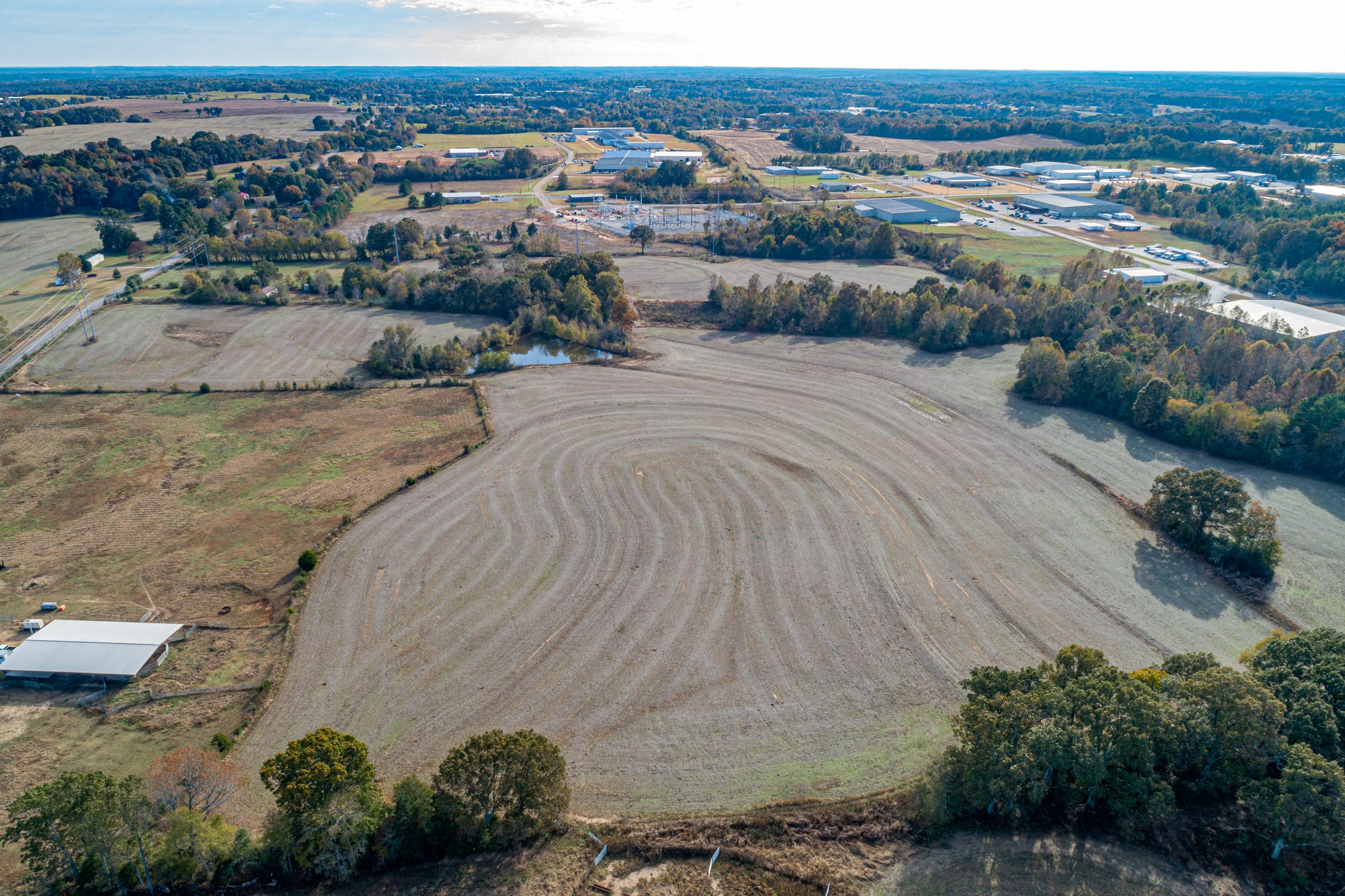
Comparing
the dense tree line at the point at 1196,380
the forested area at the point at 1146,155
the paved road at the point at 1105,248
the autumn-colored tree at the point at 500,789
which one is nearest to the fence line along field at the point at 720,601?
the autumn-colored tree at the point at 500,789

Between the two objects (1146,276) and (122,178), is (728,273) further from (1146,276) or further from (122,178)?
(122,178)

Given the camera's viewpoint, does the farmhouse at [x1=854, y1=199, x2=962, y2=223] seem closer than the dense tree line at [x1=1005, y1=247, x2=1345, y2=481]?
No

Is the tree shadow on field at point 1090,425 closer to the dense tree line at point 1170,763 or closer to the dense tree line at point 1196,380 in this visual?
the dense tree line at point 1196,380

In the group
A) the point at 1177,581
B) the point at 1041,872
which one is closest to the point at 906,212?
the point at 1177,581

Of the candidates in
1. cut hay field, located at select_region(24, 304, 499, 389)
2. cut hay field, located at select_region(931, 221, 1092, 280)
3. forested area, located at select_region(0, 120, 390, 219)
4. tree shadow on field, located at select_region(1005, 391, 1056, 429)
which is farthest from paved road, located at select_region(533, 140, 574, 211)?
tree shadow on field, located at select_region(1005, 391, 1056, 429)

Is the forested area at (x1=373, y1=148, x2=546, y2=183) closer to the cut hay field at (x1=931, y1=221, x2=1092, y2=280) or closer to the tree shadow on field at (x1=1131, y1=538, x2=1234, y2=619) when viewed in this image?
the cut hay field at (x1=931, y1=221, x2=1092, y2=280)
